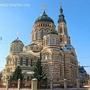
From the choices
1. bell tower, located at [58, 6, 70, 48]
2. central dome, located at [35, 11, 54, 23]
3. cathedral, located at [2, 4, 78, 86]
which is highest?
central dome, located at [35, 11, 54, 23]

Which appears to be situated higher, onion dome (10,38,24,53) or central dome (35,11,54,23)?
central dome (35,11,54,23)

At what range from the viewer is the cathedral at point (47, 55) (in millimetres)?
44144

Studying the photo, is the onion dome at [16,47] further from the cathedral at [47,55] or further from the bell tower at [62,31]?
the bell tower at [62,31]

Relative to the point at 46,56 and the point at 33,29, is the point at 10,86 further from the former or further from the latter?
the point at 33,29

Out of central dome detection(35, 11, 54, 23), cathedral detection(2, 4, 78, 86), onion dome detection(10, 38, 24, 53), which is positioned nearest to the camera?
cathedral detection(2, 4, 78, 86)

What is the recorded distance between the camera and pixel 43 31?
53938 mm

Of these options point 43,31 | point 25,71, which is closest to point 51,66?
point 25,71

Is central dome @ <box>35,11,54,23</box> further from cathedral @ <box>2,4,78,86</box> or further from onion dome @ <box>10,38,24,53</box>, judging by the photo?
onion dome @ <box>10,38,24,53</box>

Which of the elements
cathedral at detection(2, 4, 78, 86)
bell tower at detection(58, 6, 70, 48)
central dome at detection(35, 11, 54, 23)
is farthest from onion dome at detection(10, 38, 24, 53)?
bell tower at detection(58, 6, 70, 48)

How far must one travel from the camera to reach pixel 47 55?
1788 inches

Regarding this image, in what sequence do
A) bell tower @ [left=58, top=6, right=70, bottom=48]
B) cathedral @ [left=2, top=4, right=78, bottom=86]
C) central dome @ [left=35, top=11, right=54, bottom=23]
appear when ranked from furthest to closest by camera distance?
bell tower @ [left=58, top=6, right=70, bottom=48] → central dome @ [left=35, top=11, right=54, bottom=23] → cathedral @ [left=2, top=4, right=78, bottom=86]

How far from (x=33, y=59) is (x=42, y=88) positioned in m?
19.6

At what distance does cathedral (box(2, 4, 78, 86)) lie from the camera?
44144 millimetres

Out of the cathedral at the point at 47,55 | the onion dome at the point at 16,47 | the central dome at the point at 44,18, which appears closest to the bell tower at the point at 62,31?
the cathedral at the point at 47,55
